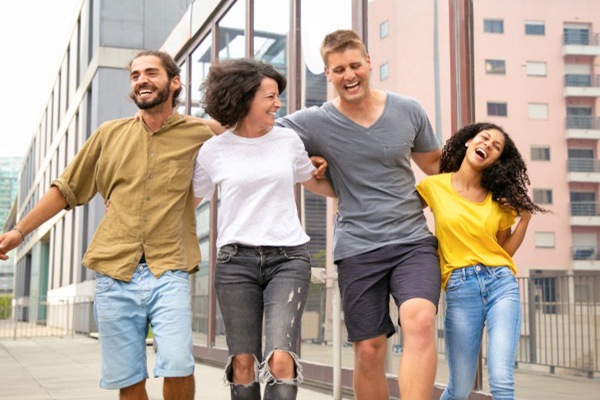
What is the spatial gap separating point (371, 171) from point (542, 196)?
153 cm

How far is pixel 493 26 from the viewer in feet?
17.4

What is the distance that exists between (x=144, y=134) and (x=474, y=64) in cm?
259

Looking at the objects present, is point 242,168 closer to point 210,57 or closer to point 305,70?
point 305,70

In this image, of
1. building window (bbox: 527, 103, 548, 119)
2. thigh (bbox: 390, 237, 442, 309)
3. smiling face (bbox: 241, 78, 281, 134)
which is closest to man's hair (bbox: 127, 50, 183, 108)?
smiling face (bbox: 241, 78, 281, 134)

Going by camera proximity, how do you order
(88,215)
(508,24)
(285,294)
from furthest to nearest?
(88,215) → (508,24) → (285,294)

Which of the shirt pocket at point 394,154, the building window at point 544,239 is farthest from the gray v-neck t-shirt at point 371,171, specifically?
the building window at point 544,239

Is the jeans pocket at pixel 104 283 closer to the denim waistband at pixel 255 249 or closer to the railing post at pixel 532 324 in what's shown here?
the denim waistband at pixel 255 249

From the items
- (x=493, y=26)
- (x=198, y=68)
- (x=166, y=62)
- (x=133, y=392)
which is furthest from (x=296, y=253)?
(x=198, y=68)

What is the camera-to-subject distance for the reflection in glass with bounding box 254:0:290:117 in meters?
8.62

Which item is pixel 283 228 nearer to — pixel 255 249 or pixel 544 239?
pixel 255 249

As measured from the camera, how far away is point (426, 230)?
376 cm

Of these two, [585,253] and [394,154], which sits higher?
[394,154]

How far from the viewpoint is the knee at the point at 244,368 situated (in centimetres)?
346

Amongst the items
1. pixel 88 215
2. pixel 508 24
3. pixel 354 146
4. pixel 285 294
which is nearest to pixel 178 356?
pixel 285 294
